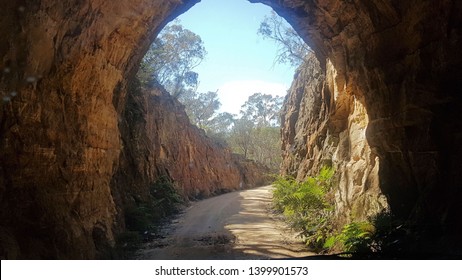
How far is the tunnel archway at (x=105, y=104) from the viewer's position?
6062 millimetres

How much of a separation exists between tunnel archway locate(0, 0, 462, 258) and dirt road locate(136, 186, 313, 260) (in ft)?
6.40

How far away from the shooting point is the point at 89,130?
28.8ft

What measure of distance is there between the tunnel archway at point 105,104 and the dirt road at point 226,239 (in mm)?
1952

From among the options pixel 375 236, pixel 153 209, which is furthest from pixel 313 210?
pixel 153 209

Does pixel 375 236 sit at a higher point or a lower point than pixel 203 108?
lower

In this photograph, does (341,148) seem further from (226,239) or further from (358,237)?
(358,237)

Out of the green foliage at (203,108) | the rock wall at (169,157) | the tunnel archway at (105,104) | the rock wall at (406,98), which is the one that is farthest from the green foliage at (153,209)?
the green foliage at (203,108)

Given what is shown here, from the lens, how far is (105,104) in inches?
378

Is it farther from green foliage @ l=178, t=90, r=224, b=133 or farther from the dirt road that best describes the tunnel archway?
green foliage @ l=178, t=90, r=224, b=133

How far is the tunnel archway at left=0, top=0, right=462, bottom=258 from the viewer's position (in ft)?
19.9

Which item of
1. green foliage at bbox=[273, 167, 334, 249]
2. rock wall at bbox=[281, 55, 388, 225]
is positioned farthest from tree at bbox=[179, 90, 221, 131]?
green foliage at bbox=[273, 167, 334, 249]

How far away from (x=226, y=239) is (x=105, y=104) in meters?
5.68

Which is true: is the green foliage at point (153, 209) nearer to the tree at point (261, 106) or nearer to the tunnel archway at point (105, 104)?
the tunnel archway at point (105, 104)

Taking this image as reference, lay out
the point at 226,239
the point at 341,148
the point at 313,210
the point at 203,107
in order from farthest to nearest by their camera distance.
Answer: the point at 203,107 < the point at 341,148 < the point at 313,210 < the point at 226,239
